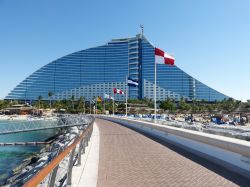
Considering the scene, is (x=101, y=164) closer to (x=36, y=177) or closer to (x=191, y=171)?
(x=191, y=171)

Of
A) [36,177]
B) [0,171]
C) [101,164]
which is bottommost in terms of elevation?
[0,171]

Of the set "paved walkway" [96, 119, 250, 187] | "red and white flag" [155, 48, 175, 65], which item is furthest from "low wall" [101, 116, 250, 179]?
"red and white flag" [155, 48, 175, 65]

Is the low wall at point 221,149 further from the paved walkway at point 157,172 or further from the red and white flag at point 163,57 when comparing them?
the red and white flag at point 163,57

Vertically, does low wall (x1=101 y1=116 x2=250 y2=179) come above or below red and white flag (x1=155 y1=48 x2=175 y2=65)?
below

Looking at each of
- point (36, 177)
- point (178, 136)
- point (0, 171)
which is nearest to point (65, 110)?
point (0, 171)

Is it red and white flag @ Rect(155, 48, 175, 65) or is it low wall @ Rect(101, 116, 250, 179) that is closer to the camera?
low wall @ Rect(101, 116, 250, 179)

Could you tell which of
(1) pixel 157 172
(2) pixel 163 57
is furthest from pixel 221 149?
(2) pixel 163 57

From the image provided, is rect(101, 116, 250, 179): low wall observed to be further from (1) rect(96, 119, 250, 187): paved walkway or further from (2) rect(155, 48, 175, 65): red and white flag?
(2) rect(155, 48, 175, 65): red and white flag

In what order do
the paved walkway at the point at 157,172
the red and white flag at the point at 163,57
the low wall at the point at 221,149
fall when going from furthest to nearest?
the red and white flag at the point at 163,57
the low wall at the point at 221,149
the paved walkway at the point at 157,172

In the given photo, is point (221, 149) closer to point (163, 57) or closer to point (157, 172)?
point (157, 172)

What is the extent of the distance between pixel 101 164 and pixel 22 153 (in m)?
32.1

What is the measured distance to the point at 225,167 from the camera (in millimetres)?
9016

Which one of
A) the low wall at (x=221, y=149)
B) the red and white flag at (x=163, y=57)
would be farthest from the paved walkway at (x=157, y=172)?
the red and white flag at (x=163, y=57)

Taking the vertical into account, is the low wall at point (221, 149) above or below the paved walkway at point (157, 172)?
above
